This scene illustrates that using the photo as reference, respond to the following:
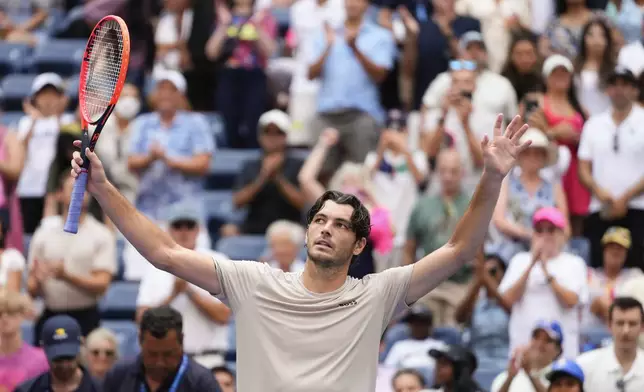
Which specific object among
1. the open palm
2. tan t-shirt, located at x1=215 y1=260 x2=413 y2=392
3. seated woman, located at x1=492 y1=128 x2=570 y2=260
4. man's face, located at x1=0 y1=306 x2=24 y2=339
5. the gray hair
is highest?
seated woman, located at x1=492 y1=128 x2=570 y2=260

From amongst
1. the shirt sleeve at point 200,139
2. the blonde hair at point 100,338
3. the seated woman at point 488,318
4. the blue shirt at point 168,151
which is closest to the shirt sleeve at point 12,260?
the blue shirt at point 168,151

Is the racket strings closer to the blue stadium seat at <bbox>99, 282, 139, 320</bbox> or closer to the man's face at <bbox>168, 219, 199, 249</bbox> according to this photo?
the man's face at <bbox>168, 219, 199, 249</bbox>

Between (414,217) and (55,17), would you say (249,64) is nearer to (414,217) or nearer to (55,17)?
(414,217)

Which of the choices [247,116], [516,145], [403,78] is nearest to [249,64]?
[247,116]

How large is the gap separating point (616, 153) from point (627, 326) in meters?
2.67

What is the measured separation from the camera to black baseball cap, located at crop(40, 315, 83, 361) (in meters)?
8.98

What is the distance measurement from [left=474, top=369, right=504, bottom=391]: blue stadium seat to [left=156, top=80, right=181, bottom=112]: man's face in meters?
3.75

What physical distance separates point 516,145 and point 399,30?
26.6 feet

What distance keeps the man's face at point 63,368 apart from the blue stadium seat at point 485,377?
3056mm

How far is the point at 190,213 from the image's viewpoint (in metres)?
10.8

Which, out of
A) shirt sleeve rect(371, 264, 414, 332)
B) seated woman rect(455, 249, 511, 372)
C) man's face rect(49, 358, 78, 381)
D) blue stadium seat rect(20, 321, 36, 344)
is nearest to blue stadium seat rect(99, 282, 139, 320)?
blue stadium seat rect(20, 321, 36, 344)

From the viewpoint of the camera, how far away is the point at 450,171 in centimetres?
1181

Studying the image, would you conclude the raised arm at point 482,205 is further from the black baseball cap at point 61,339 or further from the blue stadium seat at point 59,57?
the blue stadium seat at point 59,57

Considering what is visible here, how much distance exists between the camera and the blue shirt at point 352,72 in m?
13.2
